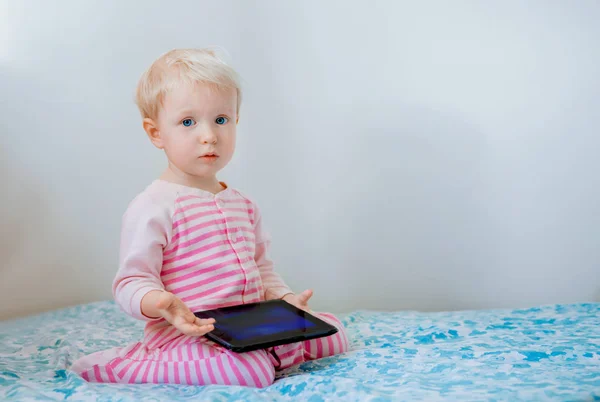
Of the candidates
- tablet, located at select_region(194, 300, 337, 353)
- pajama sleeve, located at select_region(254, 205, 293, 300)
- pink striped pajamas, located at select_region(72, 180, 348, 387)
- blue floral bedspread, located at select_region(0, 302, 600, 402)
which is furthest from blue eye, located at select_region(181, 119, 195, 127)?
blue floral bedspread, located at select_region(0, 302, 600, 402)

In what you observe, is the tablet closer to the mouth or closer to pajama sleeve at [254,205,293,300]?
pajama sleeve at [254,205,293,300]

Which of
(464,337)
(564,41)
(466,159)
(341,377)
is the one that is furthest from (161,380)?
(564,41)

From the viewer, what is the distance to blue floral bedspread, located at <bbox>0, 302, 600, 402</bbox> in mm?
855

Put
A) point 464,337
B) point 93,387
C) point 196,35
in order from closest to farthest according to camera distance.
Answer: point 93,387
point 464,337
point 196,35

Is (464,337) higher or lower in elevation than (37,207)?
lower

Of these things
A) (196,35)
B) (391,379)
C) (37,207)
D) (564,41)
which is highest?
(196,35)

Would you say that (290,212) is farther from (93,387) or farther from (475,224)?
(93,387)

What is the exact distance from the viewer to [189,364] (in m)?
0.96

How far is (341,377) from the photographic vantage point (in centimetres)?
92

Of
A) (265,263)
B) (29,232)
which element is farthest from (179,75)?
(29,232)

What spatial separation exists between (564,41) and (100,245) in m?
1.29

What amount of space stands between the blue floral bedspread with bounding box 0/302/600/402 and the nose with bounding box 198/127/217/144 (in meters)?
0.40

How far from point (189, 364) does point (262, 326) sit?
0.12m

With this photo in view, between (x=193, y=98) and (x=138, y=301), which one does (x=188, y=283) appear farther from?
(x=193, y=98)
